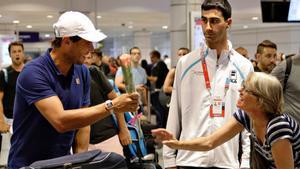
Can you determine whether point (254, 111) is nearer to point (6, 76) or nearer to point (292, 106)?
point (292, 106)

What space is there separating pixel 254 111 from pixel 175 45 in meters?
7.80

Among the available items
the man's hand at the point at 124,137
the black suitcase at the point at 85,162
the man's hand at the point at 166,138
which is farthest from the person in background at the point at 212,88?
the man's hand at the point at 124,137

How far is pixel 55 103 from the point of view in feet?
8.49

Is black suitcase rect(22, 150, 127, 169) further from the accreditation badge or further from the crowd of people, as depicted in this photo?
the accreditation badge

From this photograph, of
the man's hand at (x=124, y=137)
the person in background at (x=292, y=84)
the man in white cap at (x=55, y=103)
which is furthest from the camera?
the man's hand at (x=124, y=137)

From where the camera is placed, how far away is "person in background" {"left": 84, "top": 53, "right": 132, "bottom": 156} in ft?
15.8

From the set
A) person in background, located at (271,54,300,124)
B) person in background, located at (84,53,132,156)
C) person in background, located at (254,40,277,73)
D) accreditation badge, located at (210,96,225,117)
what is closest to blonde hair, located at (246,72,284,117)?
accreditation badge, located at (210,96,225,117)

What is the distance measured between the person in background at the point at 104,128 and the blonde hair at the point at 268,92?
2.51 m

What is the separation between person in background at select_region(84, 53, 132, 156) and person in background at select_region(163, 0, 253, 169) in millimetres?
1863

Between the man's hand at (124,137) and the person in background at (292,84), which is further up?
A: the person in background at (292,84)

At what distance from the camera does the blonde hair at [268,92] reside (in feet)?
7.73

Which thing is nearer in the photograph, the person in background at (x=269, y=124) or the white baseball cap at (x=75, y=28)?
the person in background at (x=269, y=124)

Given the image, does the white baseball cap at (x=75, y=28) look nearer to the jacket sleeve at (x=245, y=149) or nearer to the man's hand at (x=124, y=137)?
the jacket sleeve at (x=245, y=149)

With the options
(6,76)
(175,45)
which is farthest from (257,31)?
(6,76)
